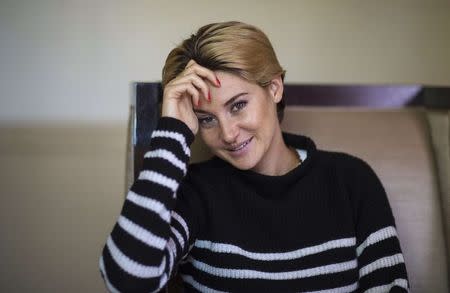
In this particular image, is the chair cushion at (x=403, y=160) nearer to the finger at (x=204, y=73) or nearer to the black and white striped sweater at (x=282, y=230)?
the black and white striped sweater at (x=282, y=230)

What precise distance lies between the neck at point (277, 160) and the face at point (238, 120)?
0.08m

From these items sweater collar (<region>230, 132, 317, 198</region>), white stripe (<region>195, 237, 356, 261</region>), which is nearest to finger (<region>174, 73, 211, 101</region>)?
sweater collar (<region>230, 132, 317, 198</region>)

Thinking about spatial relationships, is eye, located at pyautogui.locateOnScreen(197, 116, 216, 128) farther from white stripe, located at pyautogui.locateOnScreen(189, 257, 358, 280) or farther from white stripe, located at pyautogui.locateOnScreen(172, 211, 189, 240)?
white stripe, located at pyautogui.locateOnScreen(189, 257, 358, 280)

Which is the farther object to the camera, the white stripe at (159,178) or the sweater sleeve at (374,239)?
the sweater sleeve at (374,239)

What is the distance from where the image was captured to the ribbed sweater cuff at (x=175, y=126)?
876 millimetres

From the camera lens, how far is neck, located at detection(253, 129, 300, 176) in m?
1.08

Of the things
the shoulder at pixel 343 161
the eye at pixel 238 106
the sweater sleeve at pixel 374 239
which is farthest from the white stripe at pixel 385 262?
the eye at pixel 238 106

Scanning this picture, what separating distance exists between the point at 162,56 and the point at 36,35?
1.25ft

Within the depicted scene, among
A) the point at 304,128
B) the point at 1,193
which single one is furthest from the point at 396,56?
the point at 1,193

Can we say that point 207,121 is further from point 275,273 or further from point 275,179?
point 275,273

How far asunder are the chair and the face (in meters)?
0.23

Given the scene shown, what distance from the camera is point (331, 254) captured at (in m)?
0.99

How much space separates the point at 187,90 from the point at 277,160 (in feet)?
1.05

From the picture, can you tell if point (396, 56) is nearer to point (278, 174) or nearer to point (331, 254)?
point (278, 174)
